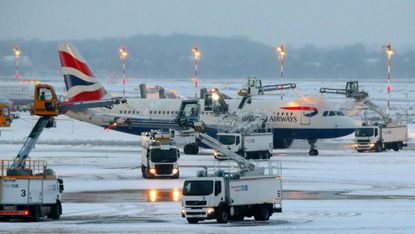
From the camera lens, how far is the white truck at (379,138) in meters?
86.0

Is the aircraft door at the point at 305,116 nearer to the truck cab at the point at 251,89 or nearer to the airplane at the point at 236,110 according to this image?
the airplane at the point at 236,110

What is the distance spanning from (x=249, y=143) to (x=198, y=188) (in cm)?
3590

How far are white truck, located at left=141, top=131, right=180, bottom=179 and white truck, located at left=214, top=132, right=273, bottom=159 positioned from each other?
46.4ft

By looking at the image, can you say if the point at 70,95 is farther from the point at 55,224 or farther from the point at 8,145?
Result: the point at 55,224

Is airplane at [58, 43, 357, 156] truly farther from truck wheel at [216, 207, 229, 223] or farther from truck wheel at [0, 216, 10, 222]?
truck wheel at [216, 207, 229, 223]

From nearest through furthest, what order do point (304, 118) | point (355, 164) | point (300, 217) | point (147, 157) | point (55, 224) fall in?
point (55, 224) < point (300, 217) < point (147, 157) < point (355, 164) < point (304, 118)

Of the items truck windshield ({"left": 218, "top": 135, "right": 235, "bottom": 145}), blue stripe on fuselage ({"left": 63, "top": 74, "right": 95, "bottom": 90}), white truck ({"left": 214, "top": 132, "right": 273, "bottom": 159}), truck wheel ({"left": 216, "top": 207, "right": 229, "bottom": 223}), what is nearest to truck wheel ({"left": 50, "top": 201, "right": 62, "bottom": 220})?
truck wheel ({"left": 216, "top": 207, "right": 229, "bottom": 223})

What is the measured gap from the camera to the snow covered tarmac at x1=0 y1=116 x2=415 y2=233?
38844mm

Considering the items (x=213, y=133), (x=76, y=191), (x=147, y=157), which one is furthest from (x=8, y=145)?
(x=76, y=191)

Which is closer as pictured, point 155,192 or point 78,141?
point 155,192

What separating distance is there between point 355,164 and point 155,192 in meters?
21.6

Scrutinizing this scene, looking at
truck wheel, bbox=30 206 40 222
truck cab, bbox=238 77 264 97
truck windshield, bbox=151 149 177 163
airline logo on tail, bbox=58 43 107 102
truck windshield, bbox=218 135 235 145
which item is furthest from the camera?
airline logo on tail, bbox=58 43 107 102

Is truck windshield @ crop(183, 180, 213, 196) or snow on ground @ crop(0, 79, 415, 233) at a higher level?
truck windshield @ crop(183, 180, 213, 196)

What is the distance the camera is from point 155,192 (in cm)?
5322
